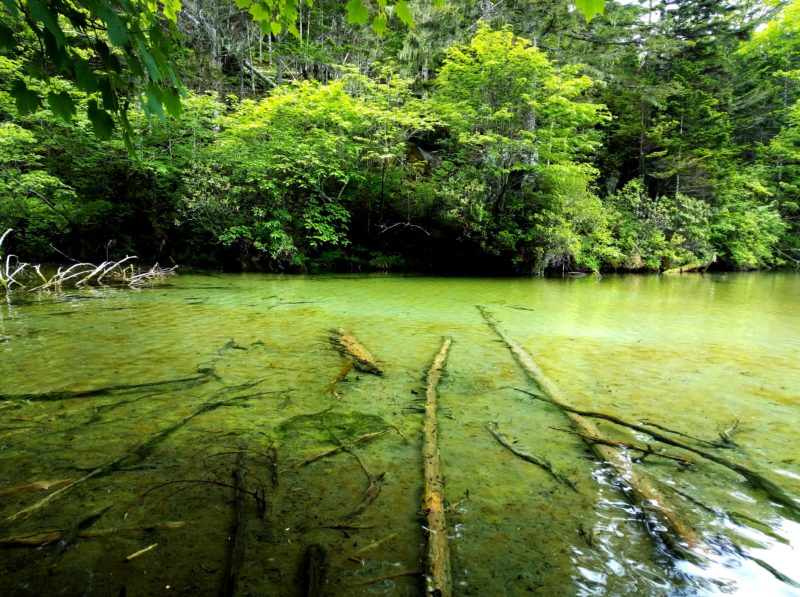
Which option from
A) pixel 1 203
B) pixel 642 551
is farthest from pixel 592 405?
pixel 1 203

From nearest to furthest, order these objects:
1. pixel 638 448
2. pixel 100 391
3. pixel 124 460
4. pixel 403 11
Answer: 1. pixel 403 11
2. pixel 124 460
3. pixel 638 448
4. pixel 100 391

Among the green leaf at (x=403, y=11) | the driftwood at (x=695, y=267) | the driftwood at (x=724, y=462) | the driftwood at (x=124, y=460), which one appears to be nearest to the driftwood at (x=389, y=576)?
the driftwood at (x=124, y=460)

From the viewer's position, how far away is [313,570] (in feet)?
5.05

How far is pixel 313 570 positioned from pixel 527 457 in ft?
4.60

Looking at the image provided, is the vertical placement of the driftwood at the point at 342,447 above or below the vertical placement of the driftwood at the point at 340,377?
below

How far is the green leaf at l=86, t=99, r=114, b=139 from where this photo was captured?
160 centimetres

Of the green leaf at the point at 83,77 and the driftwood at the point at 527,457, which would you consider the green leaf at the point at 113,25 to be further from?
the driftwood at the point at 527,457

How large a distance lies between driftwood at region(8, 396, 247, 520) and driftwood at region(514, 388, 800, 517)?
105 inches

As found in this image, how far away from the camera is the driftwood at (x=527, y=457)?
7.39ft

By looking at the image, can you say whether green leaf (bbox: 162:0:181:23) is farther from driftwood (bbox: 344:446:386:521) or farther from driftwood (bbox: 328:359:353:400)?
driftwood (bbox: 344:446:386:521)

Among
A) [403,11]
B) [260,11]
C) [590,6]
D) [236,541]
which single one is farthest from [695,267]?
[236,541]

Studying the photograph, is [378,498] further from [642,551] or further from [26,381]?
[26,381]

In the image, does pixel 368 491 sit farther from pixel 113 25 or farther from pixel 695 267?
pixel 695 267

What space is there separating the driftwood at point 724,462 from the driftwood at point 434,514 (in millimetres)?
1123
